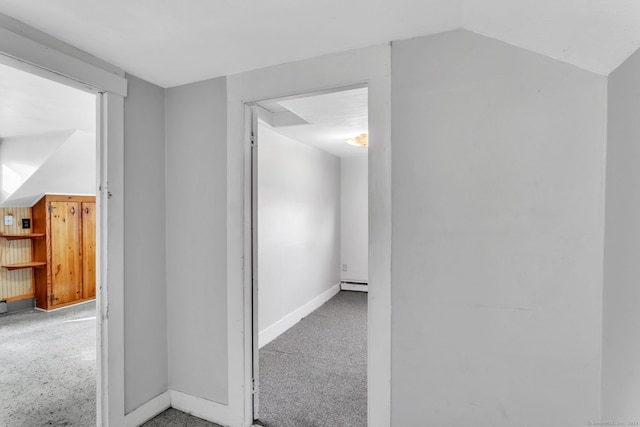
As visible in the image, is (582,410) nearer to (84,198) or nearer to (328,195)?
(328,195)

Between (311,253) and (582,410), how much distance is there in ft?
11.1

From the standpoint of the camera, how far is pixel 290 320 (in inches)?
151

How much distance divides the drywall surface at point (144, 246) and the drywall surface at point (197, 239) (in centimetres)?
6

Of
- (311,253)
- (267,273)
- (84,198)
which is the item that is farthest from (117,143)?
(84,198)

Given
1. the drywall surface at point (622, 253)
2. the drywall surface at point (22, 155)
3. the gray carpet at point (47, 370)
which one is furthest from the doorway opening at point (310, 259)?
the drywall surface at point (22, 155)

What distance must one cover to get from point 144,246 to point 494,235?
79.4 inches

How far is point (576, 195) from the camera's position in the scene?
4.46 ft

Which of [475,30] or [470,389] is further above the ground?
[475,30]

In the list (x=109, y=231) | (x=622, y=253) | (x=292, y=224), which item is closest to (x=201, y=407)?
(x=109, y=231)

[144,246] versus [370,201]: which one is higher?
[370,201]

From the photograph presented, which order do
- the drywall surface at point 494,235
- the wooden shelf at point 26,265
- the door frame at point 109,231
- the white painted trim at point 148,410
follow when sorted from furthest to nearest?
1. the wooden shelf at point 26,265
2. the white painted trim at point 148,410
3. the door frame at point 109,231
4. the drywall surface at point 494,235

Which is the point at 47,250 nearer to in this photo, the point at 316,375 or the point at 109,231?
the point at 109,231

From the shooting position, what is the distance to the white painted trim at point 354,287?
17.9 feet

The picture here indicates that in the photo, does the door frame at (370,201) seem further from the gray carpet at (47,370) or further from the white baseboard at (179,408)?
the gray carpet at (47,370)
